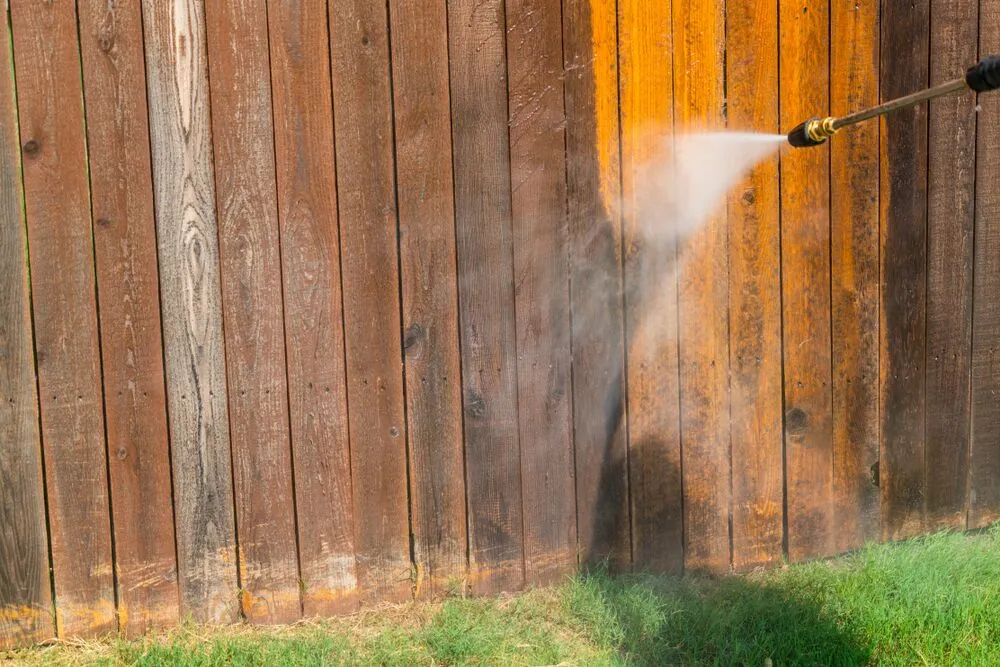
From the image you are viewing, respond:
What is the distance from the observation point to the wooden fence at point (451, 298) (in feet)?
9.59

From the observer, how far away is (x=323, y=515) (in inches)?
124

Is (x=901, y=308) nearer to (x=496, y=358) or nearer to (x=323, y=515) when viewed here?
(x=496, y=358)

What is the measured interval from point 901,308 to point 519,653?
1.91m

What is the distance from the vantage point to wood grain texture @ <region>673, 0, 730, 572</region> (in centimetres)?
331

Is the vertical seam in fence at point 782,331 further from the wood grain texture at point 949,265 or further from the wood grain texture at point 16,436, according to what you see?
the wood grain texture at point 16,436

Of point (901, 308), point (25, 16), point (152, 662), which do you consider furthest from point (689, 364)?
point (25, 16)

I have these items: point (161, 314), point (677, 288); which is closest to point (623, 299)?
point (677, 288)

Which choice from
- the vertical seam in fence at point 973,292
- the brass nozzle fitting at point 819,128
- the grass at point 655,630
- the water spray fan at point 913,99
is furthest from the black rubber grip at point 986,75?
the grass at point 655,630

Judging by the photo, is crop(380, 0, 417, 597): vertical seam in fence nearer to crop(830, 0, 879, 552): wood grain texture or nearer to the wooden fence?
the wooden fence

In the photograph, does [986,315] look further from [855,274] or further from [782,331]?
[782,331]

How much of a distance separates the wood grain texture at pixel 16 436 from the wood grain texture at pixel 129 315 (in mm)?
208

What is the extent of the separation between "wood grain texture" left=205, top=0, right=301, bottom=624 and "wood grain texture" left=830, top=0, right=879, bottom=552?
77.6 inches

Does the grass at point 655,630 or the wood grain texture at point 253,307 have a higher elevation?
the wood grain texture at point 253,307

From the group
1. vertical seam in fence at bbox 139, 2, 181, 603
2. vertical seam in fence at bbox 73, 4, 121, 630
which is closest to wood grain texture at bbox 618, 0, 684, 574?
vertical seam in fence at bbox 139, 2, 181, 603
